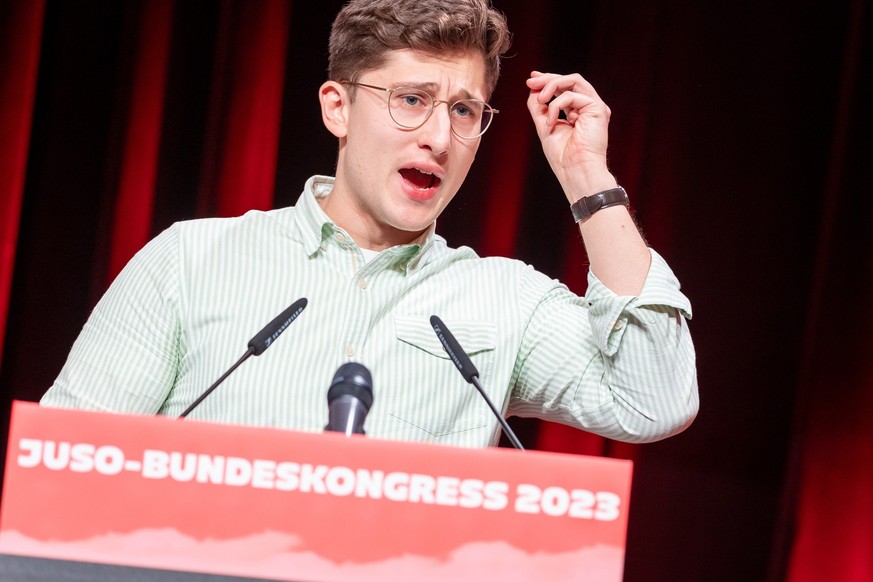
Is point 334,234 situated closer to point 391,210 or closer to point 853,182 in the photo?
point 391,210

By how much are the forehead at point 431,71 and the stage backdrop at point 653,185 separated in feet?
2.96

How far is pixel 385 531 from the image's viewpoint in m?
0.72

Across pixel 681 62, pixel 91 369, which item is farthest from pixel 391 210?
pixel 681 62

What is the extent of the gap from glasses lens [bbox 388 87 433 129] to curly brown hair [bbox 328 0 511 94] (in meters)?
0.07

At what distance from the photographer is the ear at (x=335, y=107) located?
5.20 ft

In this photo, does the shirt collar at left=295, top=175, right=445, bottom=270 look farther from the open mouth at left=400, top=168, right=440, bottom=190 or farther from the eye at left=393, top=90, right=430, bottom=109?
the eye at left=393, top=90, right=430, bottom=109

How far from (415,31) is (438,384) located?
560 mm

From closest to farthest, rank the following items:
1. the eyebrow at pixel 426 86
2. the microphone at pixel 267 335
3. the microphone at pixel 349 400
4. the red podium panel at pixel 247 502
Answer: the red podium panel at pixel 247 502
the microphone at pixel 349 400
the microphone at pixel 267 335
the eyebrow at pixel 426 86

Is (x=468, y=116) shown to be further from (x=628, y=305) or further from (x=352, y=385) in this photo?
(x=352, y=385)

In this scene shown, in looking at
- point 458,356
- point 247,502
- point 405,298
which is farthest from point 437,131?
point 247,502

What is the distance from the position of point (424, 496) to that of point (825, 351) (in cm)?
192

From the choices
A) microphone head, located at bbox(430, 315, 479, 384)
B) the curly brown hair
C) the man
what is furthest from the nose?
microphone head, located at bbox(430, 315, 479, 384)

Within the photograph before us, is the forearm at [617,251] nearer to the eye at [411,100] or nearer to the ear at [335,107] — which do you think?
the eye at [411,100]

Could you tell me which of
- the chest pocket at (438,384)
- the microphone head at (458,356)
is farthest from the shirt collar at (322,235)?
the microphone head at (458,356)
